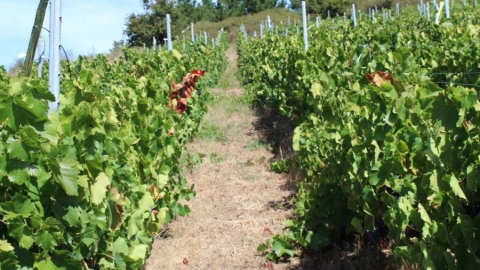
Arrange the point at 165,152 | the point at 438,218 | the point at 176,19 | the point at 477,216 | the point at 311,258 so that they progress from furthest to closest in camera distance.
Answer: the point at 176,19
the point at 165,152
the point at 311,258
the point at 438,218
the point at 477,216

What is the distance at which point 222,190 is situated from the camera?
269 inches

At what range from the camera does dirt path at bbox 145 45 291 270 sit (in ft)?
15.5

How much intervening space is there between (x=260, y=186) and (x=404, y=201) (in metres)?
3.87

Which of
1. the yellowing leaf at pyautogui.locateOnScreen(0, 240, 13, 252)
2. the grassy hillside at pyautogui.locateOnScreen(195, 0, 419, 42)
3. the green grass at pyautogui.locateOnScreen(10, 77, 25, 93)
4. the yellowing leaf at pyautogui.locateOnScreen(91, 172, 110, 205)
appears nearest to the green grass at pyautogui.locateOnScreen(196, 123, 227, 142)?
the yellowing leaf at pyautogui.locateOnScreen(91, 172, 110, 205)

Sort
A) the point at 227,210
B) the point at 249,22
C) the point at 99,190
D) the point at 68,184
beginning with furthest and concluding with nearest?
the point at 249,22 < the point at 227,210 < the point at 99,190 < the point at 68,184

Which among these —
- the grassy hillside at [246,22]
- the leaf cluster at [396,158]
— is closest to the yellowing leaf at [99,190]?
the leaf cluster at [396,158]

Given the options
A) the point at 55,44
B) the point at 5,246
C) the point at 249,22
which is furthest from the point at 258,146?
the point at 249,22

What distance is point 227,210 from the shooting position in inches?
238

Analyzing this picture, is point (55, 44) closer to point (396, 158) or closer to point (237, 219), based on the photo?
point (396, 158)

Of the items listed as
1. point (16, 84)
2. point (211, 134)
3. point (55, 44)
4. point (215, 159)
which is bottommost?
point (215, 159)

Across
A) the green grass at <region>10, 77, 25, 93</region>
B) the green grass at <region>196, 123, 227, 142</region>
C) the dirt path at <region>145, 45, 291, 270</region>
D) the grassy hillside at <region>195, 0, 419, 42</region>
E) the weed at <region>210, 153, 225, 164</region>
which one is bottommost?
the dirt path at <region>145, 45, 291, 270</region>

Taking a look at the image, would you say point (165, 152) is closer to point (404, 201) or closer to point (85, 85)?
point (85, 85)

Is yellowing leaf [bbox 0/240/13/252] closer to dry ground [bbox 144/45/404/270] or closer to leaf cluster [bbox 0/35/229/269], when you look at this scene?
leaf cluster [bbox 0/35/229/269]

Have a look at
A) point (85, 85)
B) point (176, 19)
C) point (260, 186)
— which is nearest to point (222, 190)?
point (260, 186)
